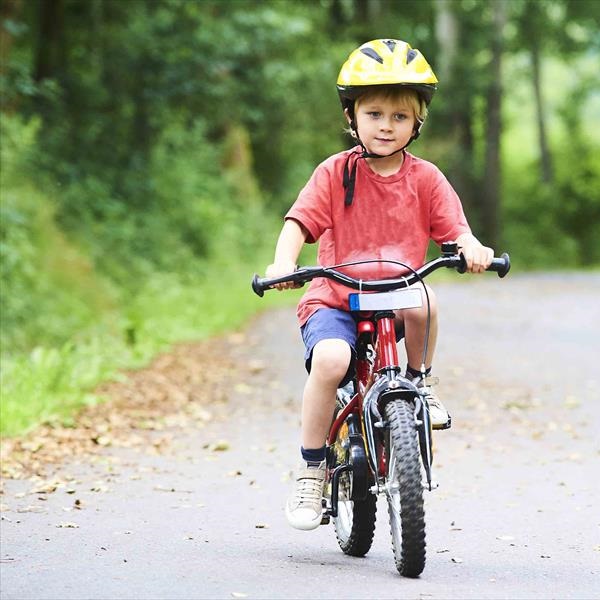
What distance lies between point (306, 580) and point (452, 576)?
1.94 ft

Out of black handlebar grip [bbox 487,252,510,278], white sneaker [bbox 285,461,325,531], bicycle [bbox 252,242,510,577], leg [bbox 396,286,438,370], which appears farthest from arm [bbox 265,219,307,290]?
white sneaker [bbox 285,461,325,531]

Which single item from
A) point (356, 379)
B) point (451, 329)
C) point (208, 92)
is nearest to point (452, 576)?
point (356, 379)

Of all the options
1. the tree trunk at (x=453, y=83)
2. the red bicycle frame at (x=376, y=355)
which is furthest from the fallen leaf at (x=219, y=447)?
the tree trunk at (x=453, y=83)

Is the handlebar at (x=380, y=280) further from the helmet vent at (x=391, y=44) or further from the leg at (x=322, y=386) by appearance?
the helmet vent at (x=391, y=44)

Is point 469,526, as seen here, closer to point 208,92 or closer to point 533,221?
point 208,92

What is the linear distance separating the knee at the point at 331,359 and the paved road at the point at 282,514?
814 millimetres

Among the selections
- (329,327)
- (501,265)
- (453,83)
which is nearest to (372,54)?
(501,265)

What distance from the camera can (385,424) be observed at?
16.5 feet

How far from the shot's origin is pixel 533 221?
157ft

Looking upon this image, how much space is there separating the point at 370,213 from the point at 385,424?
872 millimetres

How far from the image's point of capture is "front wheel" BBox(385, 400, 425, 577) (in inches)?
190

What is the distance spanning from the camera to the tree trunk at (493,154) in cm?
3719

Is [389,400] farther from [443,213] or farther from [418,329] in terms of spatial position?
[443,213]

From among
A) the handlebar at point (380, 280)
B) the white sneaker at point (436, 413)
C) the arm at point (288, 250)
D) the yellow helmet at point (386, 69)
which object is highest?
the yellow helmet at point (386, 69)
